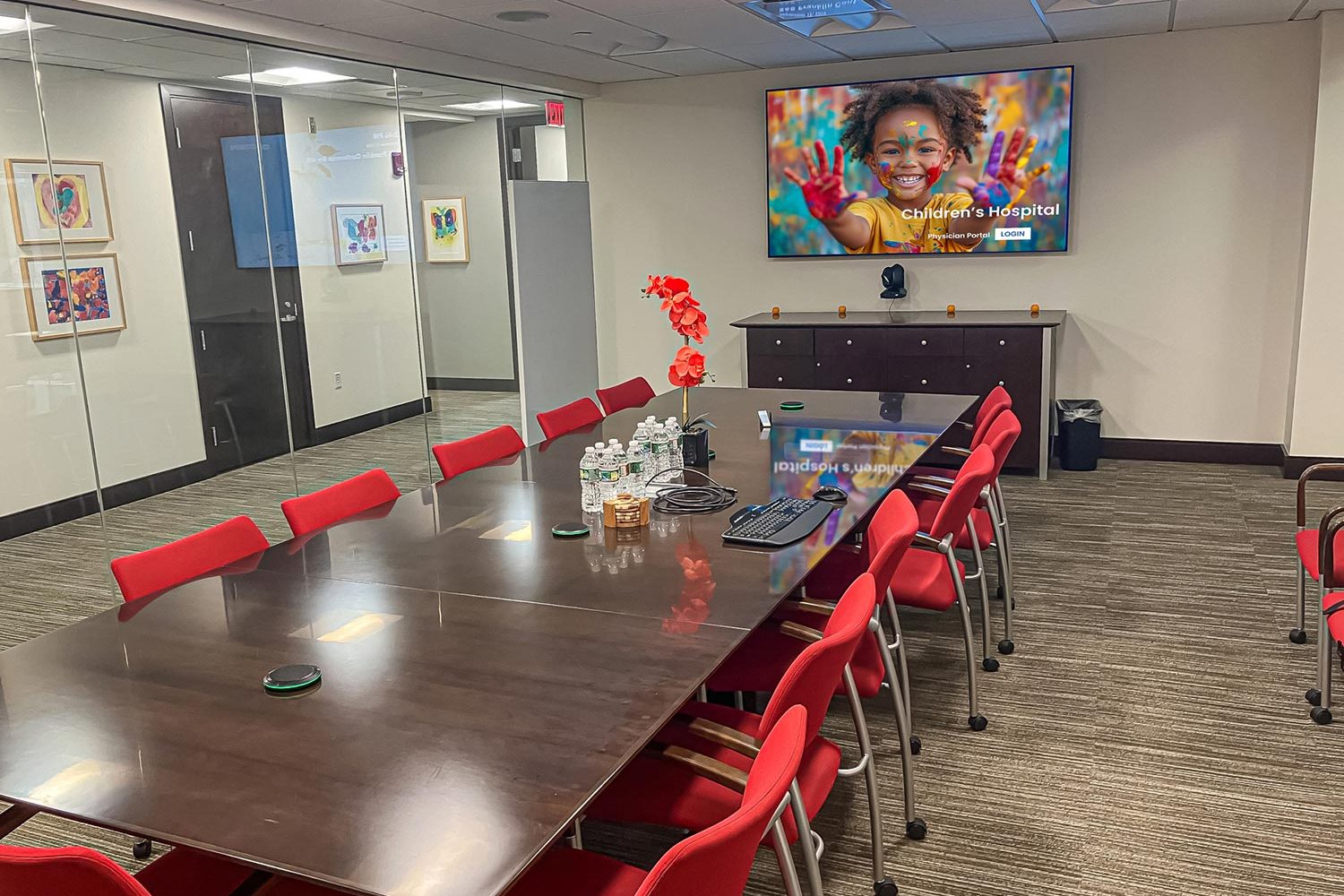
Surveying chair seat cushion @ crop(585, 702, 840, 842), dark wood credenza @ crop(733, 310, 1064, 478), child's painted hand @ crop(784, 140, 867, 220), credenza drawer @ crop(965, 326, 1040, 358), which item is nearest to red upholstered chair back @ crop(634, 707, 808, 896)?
chair seat cushion @ crop(585, 702, 840, 842)

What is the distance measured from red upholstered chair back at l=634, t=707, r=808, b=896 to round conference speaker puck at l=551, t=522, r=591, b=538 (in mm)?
1392

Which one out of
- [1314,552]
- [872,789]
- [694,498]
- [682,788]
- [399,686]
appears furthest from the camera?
[1314,552]

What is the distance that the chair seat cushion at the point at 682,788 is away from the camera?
2.15 meters

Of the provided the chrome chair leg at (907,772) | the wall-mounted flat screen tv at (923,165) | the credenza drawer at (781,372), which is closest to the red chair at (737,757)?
the chrome chair leg at (907,772)

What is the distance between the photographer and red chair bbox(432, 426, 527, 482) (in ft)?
13.1

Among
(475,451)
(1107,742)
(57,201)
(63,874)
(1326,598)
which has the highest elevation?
(57,201)

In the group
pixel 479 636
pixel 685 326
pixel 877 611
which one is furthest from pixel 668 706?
pixel 685 326

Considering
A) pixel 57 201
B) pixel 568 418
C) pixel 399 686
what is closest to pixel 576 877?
pixel 399 686

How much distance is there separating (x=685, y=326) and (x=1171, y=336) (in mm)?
4465

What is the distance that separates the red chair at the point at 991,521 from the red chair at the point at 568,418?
5.02ft

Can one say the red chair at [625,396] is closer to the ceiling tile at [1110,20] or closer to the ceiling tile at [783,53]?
the ceiling tile at [783,53]

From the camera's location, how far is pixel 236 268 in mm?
5391

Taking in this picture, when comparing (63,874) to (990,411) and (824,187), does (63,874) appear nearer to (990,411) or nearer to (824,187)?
(990,411)

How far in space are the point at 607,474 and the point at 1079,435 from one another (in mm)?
4523
